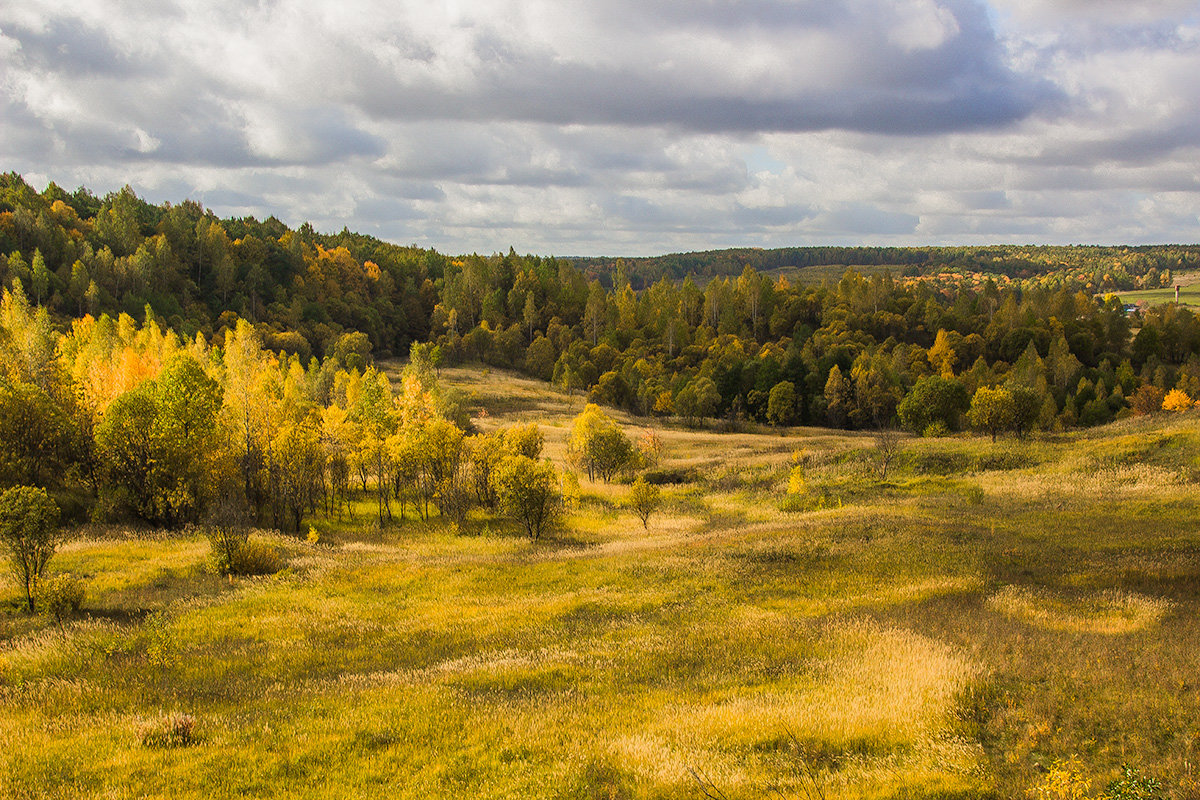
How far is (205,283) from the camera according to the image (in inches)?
6575

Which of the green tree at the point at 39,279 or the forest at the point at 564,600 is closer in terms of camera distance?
the forest at the point at 564,600

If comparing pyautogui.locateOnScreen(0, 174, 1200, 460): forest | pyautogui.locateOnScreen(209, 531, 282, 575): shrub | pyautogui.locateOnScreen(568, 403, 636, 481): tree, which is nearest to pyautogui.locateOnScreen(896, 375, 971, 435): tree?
pyautogui.locateOnScreen(0, 174, 1200, 460): forest

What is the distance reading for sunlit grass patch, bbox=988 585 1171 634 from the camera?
21.6 meters

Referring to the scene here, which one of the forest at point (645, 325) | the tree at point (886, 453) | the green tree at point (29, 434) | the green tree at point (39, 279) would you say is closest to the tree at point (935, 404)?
the forest at point (645, 325)

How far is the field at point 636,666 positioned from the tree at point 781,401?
75.6 metres

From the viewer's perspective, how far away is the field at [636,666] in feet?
40.1

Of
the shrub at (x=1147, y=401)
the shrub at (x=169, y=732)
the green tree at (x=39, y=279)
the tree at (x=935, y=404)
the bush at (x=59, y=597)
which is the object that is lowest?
the shrub at (x=1147, y=401)

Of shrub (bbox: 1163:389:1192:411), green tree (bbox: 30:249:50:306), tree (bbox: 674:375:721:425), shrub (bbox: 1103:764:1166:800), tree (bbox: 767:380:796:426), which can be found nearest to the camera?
shrub (bbox: 1103:764:1166:800)

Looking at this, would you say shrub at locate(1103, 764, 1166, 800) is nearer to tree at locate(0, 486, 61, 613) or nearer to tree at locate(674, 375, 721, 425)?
tree at locate(0, 486, 61, 613)

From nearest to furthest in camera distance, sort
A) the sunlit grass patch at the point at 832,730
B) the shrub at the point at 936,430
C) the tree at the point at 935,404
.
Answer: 1. the sunlit grass patch at the point at 832,730
2. the shrub at the point at 936,430
3. the tree at the point at 935,404

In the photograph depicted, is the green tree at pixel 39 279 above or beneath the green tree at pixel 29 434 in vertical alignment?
above

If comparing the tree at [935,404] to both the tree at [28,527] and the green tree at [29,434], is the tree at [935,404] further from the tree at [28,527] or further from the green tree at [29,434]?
the tree at [28,527]

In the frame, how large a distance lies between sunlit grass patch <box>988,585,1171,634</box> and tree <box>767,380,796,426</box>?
9337 cm

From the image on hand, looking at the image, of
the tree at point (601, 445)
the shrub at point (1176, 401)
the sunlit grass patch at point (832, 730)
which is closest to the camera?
the sunlit grass patch at point (832, 730)
